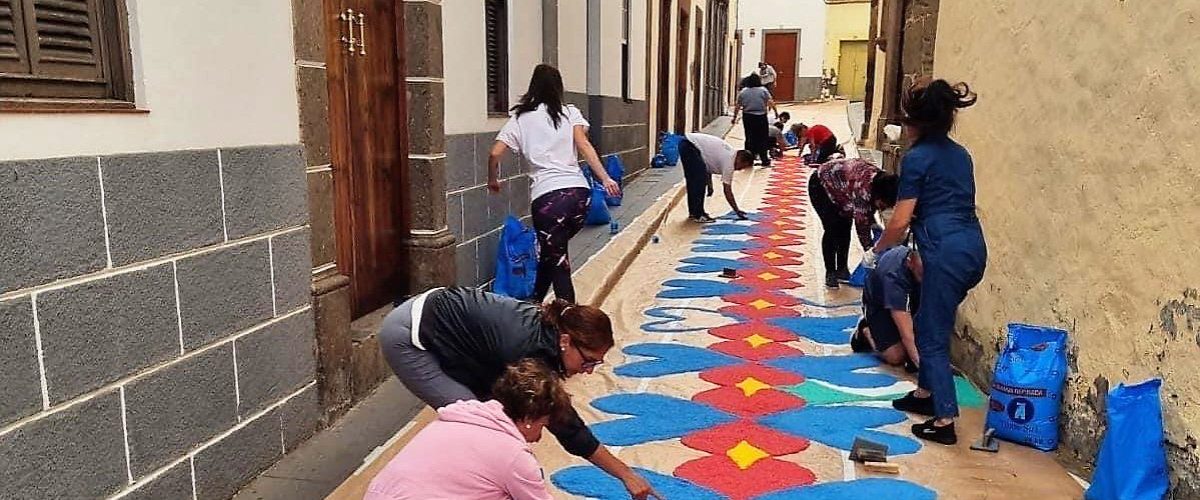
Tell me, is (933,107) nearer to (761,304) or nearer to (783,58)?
(761,304)

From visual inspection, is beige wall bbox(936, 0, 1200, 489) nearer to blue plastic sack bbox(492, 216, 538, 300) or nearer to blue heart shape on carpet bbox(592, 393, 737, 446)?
blue heart shape on carpet bbox(592, 393, 737, 446)

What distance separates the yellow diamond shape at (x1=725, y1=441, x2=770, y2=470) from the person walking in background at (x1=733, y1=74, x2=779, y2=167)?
35.4 feet

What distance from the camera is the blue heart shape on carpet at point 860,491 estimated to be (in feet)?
11.0

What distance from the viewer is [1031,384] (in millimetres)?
3701

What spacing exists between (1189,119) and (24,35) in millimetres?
3479

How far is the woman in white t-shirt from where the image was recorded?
200 inches

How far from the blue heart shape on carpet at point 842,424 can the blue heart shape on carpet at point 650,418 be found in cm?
26

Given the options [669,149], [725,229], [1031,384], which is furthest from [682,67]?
[1031,384]

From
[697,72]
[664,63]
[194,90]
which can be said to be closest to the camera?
[194,90]

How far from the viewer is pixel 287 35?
11.2ft

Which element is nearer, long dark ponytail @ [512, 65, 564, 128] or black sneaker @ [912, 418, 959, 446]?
black sneaker @ [912, 418, 959, 446]

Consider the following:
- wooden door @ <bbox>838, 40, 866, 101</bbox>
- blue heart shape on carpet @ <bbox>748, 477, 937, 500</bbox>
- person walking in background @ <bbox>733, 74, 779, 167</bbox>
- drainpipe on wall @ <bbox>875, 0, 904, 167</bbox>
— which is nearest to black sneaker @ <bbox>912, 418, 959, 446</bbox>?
blue heart shape on carpet @ <bbox>748, 477, 937, 500</bbox>

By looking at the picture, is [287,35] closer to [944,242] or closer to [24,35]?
[24,35]

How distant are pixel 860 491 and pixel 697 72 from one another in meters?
17.5
